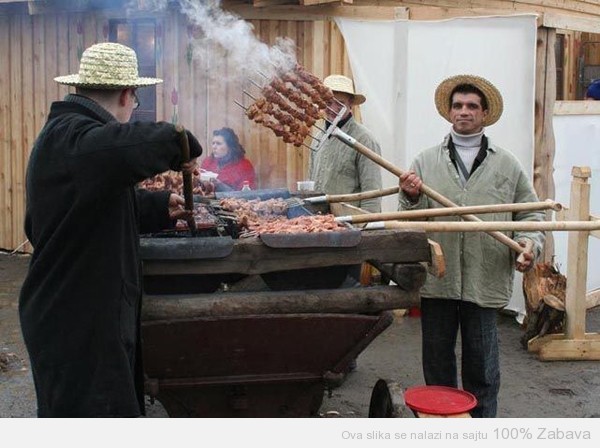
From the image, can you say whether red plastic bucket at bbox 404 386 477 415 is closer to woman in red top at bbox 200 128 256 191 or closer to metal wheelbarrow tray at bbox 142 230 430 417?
metal wheelbarrow tray at bbox 142 230 430 417

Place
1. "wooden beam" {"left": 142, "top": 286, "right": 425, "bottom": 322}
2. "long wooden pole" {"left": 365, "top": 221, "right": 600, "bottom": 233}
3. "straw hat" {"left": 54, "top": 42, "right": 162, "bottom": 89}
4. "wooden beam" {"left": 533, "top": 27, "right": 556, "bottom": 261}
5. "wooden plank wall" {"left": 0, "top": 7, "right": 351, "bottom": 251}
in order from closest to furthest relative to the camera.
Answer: "straw hat" {"left": 54, "top": 42, "right": 162, "bottom": 89} < "wooden beam" {"left": 142, "top": 286, "right": 425, "bottom": 322} < "long wooden pole" {"left": 365, "top": 221, "right": 600, "bottom": 233} < "wooden beam" {"left": 533, "top": 27, "right": 556, "bottom": 261} < "wooden plank wall" {"left": 0, "top": 7, "right": 351, "bottom": 251}

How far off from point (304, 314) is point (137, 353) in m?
0.78

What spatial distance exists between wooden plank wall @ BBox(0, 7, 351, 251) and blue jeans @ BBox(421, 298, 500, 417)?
14.6ft

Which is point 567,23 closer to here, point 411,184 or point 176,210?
point 411,184

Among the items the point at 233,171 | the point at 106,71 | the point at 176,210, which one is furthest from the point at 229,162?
the point at 106,71

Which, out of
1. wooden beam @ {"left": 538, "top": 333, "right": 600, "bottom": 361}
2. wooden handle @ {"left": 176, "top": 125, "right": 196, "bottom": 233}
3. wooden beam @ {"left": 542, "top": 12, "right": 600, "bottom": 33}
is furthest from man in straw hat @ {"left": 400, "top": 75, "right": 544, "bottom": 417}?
wooden beam @ {"left": 542, "top": 12, "right": 600, "bottom": 33}

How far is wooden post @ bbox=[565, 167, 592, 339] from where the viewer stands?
6488 millimetres

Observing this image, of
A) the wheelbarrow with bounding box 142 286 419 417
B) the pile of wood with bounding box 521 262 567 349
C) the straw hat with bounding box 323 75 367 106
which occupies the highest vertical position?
the straw hat with bounding box 323 75 367 106

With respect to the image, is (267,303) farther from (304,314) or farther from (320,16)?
(320,16)

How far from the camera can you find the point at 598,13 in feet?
41.4

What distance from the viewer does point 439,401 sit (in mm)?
4195

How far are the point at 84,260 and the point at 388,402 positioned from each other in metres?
1.94
